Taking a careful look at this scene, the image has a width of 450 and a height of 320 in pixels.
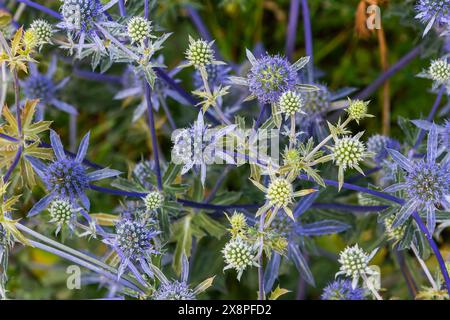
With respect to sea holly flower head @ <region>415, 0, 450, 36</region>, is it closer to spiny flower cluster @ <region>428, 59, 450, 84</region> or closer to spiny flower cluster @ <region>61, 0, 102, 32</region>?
spiny flower cluster @ <region>428, 59, 450, 84</region>

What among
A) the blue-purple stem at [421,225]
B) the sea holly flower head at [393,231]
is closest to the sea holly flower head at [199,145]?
the blue-purple stem at [421,225]

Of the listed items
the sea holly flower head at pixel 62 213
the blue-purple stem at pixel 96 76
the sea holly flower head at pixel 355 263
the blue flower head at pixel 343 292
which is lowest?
the blue flower head at pixel 343 292

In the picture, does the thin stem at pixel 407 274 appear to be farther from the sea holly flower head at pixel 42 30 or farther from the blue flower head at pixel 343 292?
the sea holly flower head at pixel 42 30

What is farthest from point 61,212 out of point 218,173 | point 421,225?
point 421,225

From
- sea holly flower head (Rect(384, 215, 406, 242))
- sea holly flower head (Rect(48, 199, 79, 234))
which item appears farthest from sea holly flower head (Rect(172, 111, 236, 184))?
sea holly flower head (Rect(384, 215, 406, 242))

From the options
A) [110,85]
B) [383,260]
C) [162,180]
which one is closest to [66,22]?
[162,180]
